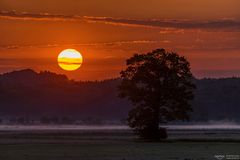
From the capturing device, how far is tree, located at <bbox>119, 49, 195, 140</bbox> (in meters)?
108

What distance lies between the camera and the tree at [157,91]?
107500 mm

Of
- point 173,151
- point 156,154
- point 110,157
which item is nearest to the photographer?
point 110,157

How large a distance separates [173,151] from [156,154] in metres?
5.84

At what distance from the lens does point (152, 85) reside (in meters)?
109

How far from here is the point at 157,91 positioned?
109 metres

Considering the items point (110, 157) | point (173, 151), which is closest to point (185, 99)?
point (173, 151)

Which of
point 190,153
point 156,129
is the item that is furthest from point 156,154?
point 156,129

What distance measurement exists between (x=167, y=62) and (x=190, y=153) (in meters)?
37.1

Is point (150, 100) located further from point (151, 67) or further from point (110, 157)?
point (110, 157)

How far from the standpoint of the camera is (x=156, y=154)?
239 feet

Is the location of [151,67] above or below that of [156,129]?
above

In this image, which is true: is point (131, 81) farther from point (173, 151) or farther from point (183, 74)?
point (173, 151)

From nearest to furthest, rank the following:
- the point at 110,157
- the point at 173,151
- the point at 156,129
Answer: the point at 110,157
the point at 173,151
the point at 156,129

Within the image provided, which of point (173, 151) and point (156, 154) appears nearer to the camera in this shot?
point (156, 154)
